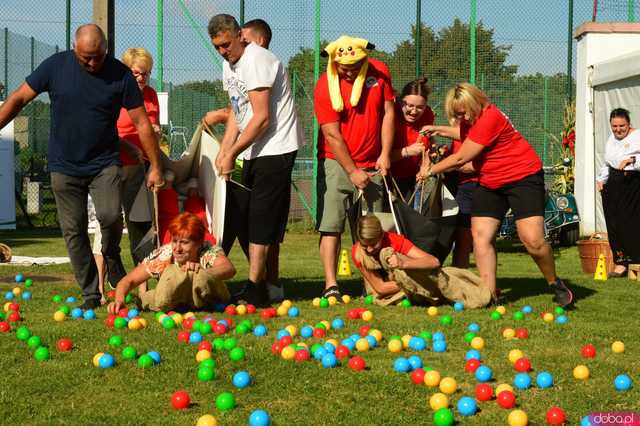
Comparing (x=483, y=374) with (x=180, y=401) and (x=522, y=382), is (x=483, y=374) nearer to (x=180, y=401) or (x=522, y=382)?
(x=522, y=382)

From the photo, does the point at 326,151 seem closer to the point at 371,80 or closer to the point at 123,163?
the point at 371,80

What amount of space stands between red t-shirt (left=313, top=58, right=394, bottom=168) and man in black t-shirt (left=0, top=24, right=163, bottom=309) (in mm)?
1497

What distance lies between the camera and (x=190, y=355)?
218 inches

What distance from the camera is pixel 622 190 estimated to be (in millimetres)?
10320

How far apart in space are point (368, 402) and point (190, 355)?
1.42 metres

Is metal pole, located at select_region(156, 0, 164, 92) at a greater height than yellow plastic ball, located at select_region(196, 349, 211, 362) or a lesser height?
greater

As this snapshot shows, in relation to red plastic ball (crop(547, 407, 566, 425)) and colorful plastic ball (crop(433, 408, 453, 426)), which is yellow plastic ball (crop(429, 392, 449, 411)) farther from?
red plastic ball (crop(547, 407, 566, 425))

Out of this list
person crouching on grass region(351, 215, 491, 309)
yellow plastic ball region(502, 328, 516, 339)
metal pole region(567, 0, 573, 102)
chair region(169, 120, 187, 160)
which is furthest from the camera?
chair region(169, 120, 187, 160)

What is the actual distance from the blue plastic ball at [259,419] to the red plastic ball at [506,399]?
44.7 inches

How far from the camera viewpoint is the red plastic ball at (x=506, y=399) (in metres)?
4.43

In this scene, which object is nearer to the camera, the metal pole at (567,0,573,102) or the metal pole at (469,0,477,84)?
the metal pole at (469,0,477,84)

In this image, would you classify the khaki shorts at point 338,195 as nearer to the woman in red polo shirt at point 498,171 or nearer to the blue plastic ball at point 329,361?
the woman in red polo shirt at point 498,171

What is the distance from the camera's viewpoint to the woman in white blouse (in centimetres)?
1002

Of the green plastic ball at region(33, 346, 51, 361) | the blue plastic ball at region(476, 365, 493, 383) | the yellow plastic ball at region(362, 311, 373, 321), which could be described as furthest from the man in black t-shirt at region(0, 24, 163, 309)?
the blue plastic ball at region(476, 365, 493, 383)
